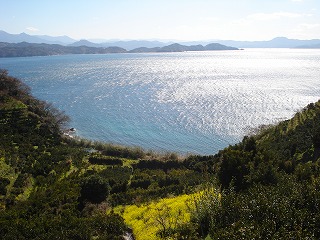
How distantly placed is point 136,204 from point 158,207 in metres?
4.00

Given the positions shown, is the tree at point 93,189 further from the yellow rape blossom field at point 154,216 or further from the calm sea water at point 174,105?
the calm sea water at point 174,105

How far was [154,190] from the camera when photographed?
3734 centimetres

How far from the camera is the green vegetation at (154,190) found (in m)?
A: 16.5

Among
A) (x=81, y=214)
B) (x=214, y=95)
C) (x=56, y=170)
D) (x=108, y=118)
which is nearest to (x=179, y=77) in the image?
(x=214, y=95)

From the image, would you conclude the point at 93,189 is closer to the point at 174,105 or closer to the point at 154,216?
the point at 154,216

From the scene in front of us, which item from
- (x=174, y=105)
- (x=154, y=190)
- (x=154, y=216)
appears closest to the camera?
(x=154, y=216)

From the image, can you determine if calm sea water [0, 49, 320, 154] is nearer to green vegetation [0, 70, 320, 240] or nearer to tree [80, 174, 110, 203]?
green vegetation [0, 70, 320, 240]

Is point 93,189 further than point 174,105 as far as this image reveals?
No

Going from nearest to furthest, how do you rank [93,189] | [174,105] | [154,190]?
1. [93,189]
2. [154,190]
3. [174,105]

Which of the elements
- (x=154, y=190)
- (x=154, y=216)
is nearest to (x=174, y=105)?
(x=154, y=190)

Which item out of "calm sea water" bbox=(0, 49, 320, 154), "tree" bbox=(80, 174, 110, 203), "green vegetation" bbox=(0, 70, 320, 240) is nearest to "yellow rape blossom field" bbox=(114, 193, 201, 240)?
"green vegetation" bbox=(0, 70, 320, 240)

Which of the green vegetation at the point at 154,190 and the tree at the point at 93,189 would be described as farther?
the tree at the point at 93,189

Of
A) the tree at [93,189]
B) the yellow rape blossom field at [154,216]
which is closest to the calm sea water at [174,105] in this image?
the tree at [93,189]

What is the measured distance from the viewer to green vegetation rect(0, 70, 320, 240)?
54.3ft
